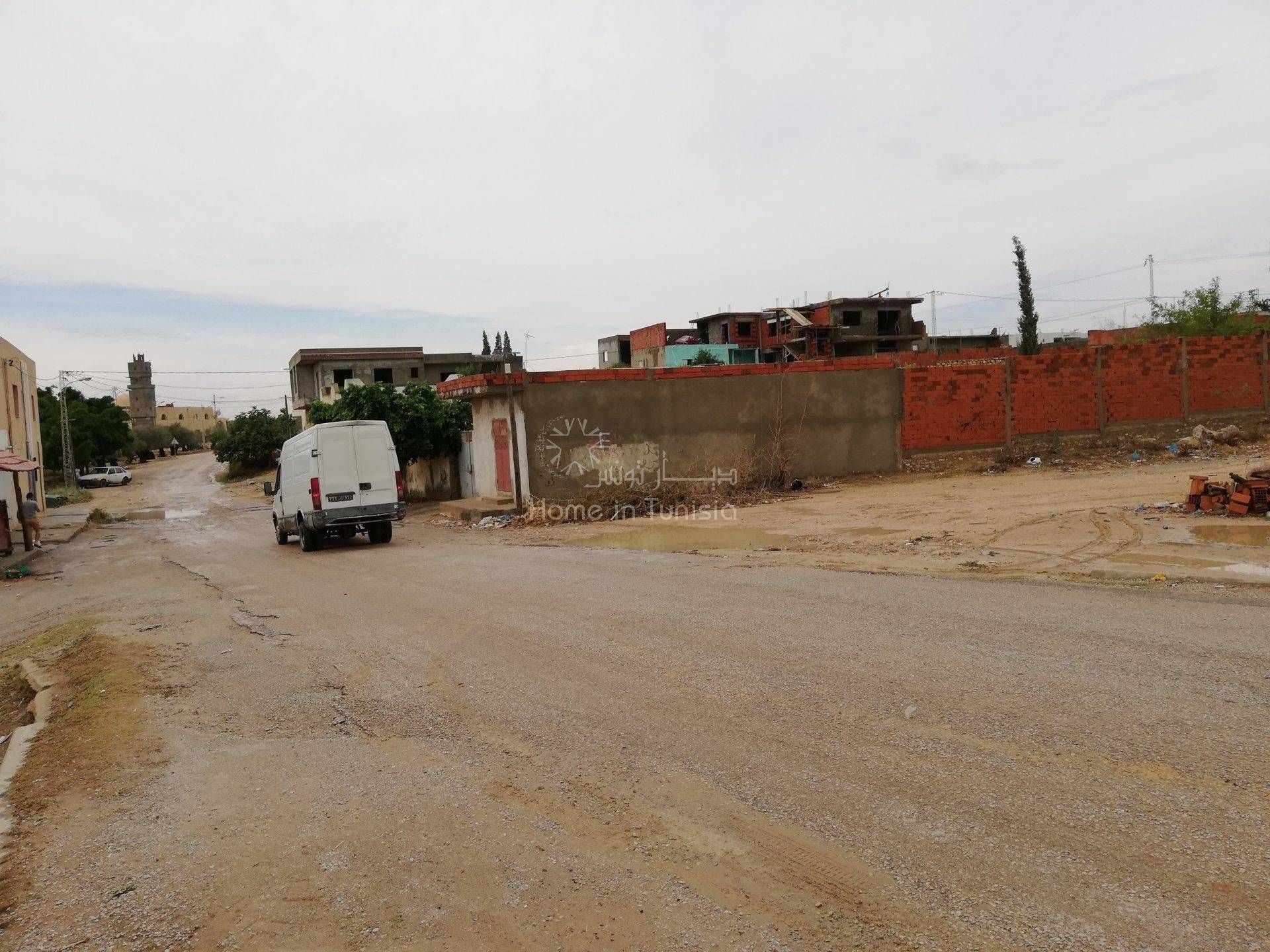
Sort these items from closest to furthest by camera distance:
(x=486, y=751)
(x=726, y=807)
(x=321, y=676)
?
(x=726, y=807) → (x=486, y=751) → (x=321, y=676)

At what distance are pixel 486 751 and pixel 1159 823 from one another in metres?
3.60

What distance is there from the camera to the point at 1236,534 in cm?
1223

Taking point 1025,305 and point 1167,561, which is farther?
point 1025,305

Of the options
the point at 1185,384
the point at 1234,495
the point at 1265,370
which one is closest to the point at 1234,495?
the point at 1234,495

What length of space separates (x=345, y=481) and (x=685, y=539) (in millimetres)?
7125

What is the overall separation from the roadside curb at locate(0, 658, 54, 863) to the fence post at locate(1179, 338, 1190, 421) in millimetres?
26365

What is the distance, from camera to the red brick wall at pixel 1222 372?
24.6 m

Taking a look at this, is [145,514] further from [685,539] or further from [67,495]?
[685,539]

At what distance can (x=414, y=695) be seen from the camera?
6.85m

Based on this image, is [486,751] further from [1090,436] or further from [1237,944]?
[1090,436]

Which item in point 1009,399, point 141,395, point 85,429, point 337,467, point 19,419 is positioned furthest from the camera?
point 141,395

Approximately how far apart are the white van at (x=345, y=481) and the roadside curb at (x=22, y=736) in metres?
9.17

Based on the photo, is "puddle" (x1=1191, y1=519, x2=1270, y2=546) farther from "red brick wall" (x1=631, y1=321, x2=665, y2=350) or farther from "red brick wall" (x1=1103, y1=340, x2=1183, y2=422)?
"red brick wall" (x1=631, y1=321, x2=665, y2=350)

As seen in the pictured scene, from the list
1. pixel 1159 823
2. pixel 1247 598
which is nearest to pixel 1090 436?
pixel 1247 598
